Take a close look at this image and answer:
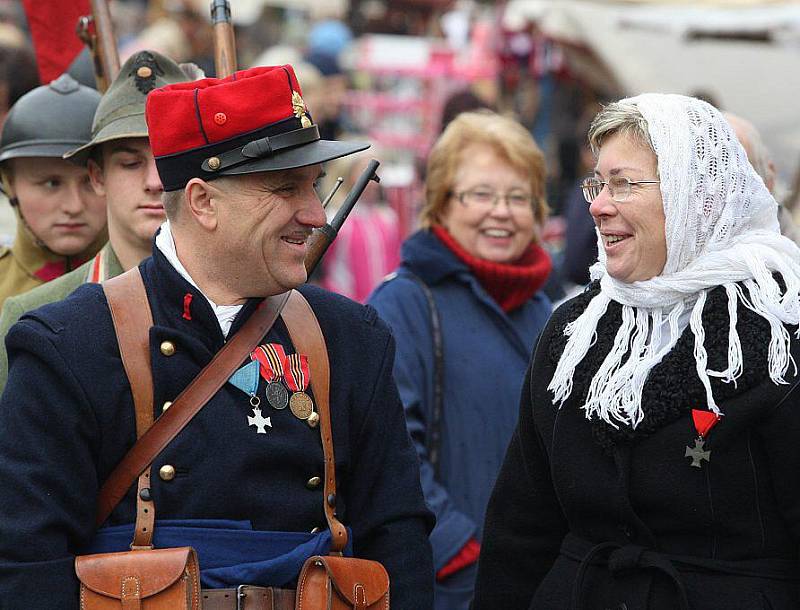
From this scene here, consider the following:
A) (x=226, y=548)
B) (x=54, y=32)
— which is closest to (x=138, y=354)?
(x=226, y=548)

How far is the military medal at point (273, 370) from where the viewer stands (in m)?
3.37

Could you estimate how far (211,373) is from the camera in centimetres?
334

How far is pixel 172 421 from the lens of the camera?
326 cm

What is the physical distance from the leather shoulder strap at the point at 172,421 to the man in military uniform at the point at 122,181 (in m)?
0.94

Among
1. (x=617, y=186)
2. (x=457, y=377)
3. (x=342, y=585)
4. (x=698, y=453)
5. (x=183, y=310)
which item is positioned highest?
(x=617, y=186)

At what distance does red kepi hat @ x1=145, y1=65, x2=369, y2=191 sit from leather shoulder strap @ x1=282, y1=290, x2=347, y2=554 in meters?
0.43

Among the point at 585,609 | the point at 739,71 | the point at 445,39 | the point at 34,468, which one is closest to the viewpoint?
the point at 34,468

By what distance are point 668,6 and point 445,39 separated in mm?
5224

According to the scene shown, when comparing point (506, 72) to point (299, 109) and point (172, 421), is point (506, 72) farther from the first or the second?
point (172, 421)

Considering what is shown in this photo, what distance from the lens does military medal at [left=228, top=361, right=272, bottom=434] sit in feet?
10.9

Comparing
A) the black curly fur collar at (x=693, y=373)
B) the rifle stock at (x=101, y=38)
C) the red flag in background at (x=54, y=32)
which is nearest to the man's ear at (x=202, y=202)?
the black curly fur collar at (x=693, y=373)

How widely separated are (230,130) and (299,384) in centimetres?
66

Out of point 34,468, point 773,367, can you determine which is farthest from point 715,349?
point 34,468

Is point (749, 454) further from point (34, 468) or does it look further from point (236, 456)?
point (34, 468)
